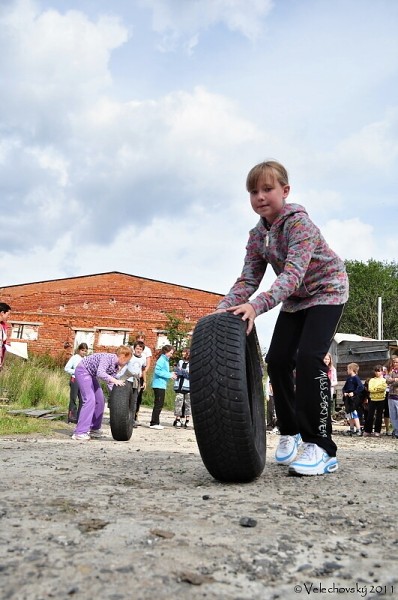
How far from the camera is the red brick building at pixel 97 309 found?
3294cm

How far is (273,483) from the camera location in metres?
2.87

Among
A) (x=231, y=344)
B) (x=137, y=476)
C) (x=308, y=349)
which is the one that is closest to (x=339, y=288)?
(x=308, y=349)

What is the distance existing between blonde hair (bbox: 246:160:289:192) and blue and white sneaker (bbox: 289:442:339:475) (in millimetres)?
1615

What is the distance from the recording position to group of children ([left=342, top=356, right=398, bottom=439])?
1055 centimetres

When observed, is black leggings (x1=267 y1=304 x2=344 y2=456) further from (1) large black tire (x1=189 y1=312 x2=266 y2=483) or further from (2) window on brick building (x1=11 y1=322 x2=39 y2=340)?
(2) window on brick building (x1=11 y1=322 x2=39 y2=340)


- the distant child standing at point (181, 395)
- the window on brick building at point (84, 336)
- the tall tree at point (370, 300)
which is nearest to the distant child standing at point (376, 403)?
the distant child standing at point (181, 395)

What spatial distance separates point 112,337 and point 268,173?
1192 inches

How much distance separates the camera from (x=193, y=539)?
1688mm

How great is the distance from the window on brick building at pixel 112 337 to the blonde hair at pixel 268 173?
2986 cm

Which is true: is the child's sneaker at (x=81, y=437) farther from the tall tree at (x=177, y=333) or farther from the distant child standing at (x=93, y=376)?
the tall tree at (x=177, y=333)

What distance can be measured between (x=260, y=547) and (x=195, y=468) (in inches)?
78.8

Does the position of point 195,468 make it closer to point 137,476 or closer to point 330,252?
point 137,476

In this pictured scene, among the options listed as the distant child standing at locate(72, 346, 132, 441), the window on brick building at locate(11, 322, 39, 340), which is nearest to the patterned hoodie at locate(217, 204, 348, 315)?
the distant child standing at locate(72, 346, 132, 441)

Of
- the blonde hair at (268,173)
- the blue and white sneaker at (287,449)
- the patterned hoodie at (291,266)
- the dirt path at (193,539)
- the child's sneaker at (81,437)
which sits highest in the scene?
the blonde hair at (268,173)
